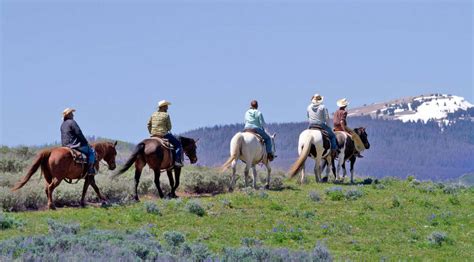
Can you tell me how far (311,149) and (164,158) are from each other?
5564 millimetres

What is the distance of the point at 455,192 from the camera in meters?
28.3

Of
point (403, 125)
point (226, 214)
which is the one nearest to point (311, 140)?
point (226, 214)

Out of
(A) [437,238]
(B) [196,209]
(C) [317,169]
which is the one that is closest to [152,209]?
(B) [196,209]

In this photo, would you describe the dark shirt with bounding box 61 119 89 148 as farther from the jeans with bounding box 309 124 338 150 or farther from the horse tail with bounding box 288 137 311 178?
the jeans with bounding box 309 124 338 150

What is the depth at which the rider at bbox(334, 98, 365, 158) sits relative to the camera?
30172mm

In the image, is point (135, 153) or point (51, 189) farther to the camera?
point (135, 153)

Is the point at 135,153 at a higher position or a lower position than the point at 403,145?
higher

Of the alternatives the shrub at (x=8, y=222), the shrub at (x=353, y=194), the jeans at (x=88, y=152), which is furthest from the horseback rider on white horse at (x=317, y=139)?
the shrub at (x=8, y=222)

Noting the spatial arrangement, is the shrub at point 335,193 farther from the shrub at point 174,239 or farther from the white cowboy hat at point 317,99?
the shrub at point 174,239

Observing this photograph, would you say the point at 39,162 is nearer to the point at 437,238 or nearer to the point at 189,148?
the point at 189,148

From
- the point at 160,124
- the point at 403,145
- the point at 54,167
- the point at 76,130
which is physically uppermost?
the point at 160,124

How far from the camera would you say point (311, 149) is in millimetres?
28422

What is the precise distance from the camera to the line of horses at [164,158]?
2267cm

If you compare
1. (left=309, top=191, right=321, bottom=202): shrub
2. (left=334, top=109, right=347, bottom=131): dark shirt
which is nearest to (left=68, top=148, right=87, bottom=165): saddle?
(left=309, top=191, right=321, bottom=202): shrub
